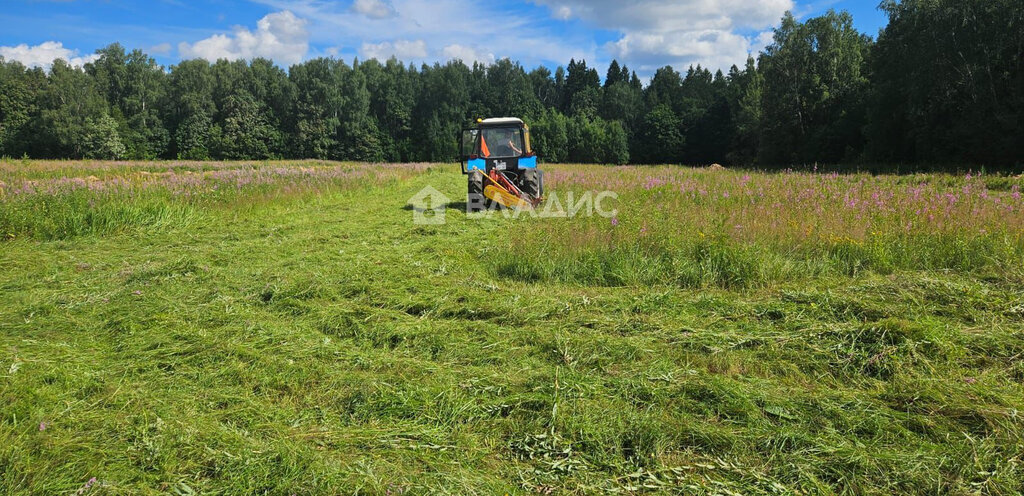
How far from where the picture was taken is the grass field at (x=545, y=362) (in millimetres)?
2398

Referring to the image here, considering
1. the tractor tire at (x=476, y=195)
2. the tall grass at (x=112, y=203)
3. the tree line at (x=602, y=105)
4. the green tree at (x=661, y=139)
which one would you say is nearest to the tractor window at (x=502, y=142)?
the tractor tire at (x=476, y=195)

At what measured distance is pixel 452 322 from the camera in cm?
437

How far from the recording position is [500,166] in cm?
1218

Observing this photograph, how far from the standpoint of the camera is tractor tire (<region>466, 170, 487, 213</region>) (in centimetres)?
1177

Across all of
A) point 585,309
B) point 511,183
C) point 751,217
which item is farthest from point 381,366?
point 511,183

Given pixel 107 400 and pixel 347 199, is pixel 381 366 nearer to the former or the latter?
pixel 107 400

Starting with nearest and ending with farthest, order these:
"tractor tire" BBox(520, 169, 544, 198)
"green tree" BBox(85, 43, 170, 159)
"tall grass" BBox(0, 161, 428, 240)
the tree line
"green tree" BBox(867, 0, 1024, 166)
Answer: "tall grass" BBox(0, 161, 428, 240)
"tractor tire" BBox(520, 169, 544, 198)
"green tree" BBox(867, 0, 1024, 166)
the tree line
"green tree" BBox(85, 43, 170, 159)

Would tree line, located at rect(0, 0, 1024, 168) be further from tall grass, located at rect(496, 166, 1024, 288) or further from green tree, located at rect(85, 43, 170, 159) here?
tall grass, located at rect(496, 166, 1024, 288)

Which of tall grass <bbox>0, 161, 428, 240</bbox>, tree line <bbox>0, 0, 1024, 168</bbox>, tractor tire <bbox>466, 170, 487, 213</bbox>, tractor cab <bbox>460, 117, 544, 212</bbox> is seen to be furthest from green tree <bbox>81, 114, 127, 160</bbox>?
tractor tire <bbox>466, 170, 487, 213</bbox>

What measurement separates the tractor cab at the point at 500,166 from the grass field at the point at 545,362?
13.5 feet

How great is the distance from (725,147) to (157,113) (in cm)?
6564

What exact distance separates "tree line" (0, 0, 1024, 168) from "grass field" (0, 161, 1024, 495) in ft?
71.7

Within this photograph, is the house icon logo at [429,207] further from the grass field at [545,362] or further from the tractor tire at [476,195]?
the grass field at [545,362]

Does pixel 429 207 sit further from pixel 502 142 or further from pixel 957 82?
pixel 957 82
